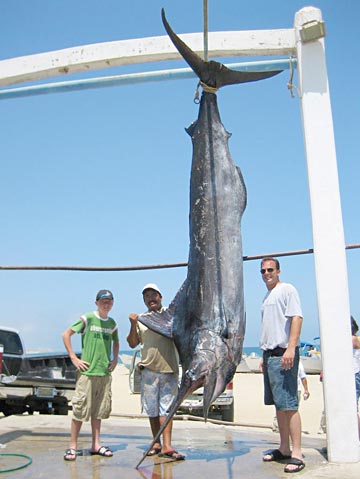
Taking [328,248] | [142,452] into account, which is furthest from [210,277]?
[142,452]

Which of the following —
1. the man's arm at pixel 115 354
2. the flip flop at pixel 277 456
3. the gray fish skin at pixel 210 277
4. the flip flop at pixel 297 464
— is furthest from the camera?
the man's arm at pixel 115 354

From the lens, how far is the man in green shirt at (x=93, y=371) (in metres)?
4.07

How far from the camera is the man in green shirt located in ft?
13.4

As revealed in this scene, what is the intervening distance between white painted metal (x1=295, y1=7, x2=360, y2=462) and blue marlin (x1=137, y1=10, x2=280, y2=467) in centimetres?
103

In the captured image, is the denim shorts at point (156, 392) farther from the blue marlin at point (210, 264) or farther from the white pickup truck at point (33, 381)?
the white pickup truck at point (33, 381)

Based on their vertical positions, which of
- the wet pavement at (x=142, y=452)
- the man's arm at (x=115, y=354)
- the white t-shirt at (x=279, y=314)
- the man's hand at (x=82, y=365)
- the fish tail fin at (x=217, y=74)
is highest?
the fish tail fin at (x=217, y=74)

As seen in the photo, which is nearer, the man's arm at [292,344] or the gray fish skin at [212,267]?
the gray fish skin at [212,267]

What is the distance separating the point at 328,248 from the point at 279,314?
1.95 ft

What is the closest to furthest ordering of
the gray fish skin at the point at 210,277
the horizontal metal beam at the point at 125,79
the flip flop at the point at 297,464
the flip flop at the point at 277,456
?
the gray fish skin at the point at 210,277 → the flip flop at the point at 297,464 → the flip flop at the point at 277,456 → the horizontal metal beam at the point at 125,79

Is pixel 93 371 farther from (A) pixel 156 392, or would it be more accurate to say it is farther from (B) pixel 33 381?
(B) pixel 33 381

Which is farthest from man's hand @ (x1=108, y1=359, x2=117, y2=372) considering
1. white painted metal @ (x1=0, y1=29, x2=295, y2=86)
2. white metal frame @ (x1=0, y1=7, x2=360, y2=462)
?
white painted metal @ (x1=0, y1=29, x2=295, y2=86)

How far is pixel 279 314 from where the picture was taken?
381 cm

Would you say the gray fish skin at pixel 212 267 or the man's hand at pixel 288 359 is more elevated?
the gray fish skin at pixel 212 267

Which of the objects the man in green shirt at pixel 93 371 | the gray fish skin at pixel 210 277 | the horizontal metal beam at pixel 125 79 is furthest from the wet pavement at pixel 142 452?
the horizontal metal beam at pixel 125 79
